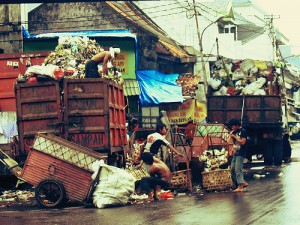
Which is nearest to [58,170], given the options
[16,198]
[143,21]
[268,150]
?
[16,198]

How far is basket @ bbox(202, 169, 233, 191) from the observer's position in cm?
1564

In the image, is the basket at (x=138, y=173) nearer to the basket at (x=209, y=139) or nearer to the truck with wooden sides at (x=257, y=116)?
the basket at (x=209, y=139)

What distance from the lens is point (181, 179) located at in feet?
50.5

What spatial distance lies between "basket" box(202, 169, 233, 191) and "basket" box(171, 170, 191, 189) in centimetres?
38

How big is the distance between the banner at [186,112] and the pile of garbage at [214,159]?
1936 centimetres

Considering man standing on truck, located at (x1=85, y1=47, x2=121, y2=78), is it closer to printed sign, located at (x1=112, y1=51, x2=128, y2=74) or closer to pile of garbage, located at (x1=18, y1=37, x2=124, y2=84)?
pile of garbage, located at (x1=18, y1=37, x2=124, y2=84)

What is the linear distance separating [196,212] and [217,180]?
13.5ft

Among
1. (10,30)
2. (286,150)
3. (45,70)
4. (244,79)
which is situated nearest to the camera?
(45,70)

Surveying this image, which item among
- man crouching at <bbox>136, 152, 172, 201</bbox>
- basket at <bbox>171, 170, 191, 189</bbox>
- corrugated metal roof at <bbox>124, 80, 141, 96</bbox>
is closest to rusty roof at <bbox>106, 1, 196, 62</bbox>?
corrugated metal roof at <bbox>124, 80, 141, 96</bbox>

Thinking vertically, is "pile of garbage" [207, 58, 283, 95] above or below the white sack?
above

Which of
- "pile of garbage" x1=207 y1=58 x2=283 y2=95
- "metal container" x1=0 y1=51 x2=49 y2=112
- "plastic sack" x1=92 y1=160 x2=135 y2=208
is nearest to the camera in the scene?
"plastic sack" x1=92 y1=160 x2=135 y2=208

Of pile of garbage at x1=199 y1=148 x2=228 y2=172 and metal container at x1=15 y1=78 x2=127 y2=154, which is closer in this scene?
metal container at x1=15 y1=78 x2=127 y2=154

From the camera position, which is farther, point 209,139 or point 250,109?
point 250,109

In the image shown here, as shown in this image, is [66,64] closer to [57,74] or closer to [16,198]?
[57,74]
